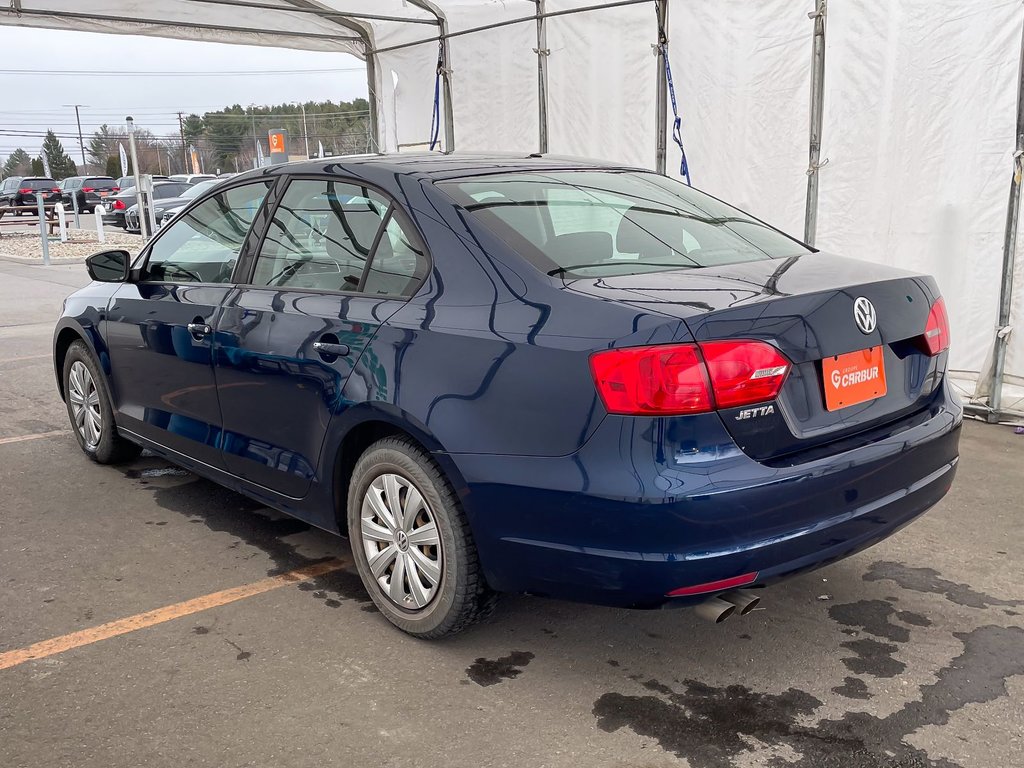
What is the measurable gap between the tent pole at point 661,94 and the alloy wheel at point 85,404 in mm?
4496

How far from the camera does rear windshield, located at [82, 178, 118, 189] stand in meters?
41.5

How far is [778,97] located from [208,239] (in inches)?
180

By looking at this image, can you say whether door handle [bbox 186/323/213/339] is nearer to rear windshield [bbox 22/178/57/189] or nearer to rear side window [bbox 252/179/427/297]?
rear side window [bbox 252/179/427/297]

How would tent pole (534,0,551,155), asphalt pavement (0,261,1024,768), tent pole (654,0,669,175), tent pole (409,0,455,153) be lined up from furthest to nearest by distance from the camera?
tent pole (409,0,455,153), tent pole (534,0,551,155), tent pole (654,0,669,175), asphalt pavement (0,261,1024,768)

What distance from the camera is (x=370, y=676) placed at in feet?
9.90

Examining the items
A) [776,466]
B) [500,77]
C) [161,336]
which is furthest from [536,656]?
A: [500,77]

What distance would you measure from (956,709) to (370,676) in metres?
1.70

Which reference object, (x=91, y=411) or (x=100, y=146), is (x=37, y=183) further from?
(x=100, y=146)

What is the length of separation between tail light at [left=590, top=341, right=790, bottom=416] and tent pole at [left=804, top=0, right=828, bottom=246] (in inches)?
166

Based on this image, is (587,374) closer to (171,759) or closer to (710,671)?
(710,671)

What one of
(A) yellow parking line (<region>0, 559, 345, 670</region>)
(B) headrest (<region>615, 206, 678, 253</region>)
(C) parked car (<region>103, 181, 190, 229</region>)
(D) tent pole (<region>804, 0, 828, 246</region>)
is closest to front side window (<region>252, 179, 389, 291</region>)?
(B) headrest (<region>615, 206, 678, 253</region>)

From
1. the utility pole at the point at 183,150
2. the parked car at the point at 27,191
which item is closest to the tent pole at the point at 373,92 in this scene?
the parked car at the point at 27,191

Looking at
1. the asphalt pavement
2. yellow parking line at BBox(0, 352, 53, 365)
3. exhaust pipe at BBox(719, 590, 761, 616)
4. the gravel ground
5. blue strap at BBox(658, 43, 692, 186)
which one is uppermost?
blue strap at BBox(658, 43, 692, 186)

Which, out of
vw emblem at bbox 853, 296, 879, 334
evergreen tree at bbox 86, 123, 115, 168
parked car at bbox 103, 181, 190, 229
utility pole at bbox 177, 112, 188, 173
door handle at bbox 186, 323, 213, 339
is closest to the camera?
vw emblem at bbox 853, 296, 879, 334
